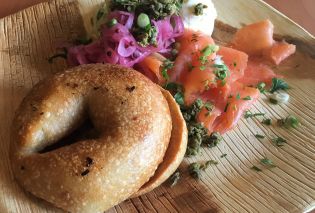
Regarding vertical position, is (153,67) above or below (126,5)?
below

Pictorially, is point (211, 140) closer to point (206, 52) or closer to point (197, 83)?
point (197, 83)

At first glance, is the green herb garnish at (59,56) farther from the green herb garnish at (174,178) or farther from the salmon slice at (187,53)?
the green herb garnish at (174,178)

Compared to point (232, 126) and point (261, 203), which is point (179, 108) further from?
point (261, 203)

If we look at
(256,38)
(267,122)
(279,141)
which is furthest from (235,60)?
(279,141)

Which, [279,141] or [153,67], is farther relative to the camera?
[153,67]

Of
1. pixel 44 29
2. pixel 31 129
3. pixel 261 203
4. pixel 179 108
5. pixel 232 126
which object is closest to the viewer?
pixel 31 129

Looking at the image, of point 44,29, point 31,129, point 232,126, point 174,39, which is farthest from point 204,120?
point 44,29
